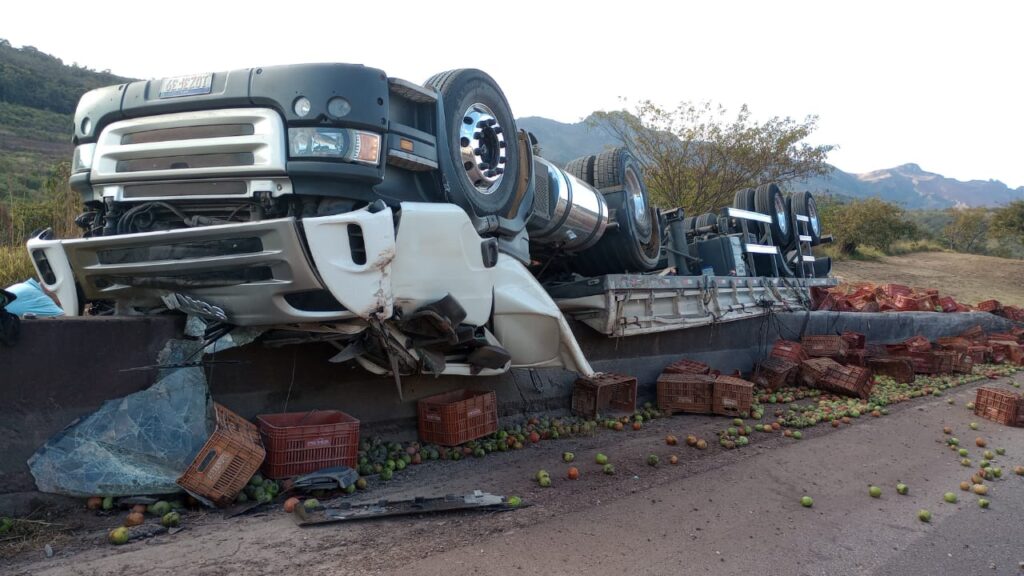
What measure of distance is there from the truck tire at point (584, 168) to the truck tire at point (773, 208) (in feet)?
16.9

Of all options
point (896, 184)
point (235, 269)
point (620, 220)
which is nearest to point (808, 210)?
point (620, 220)

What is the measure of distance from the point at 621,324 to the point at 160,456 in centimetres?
458

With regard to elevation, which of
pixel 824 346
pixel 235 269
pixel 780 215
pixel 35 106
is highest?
pixel 35 106

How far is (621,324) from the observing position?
7.14 meters

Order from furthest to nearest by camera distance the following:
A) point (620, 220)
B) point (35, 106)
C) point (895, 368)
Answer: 1. point (35, 106)
2. point (895, 368)
3. point (620, 220)

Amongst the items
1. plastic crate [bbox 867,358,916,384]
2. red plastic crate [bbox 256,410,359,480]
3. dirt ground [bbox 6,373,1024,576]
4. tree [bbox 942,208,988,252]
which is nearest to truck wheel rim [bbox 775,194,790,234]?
plastic crate [bbox 867,358,916,384]

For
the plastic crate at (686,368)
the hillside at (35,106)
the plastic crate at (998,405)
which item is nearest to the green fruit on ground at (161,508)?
the plastic crate at (686,368)

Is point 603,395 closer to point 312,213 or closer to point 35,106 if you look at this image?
point 312,213

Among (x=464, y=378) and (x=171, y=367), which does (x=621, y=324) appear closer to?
(x=464, y=378)

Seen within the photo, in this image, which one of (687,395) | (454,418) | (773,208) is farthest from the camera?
(773,208)

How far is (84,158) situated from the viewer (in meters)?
4.31

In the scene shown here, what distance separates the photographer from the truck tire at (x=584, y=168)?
786 cm

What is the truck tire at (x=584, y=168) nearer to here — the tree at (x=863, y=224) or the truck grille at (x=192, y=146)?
the truck grille at (x=192, y=146)

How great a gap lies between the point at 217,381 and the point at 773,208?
10.1m
